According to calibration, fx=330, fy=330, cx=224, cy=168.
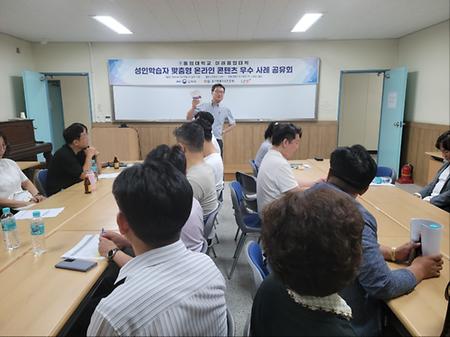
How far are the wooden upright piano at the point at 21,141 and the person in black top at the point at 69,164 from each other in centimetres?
216

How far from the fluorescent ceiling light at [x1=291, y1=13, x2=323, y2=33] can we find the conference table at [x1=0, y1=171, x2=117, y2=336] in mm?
3975

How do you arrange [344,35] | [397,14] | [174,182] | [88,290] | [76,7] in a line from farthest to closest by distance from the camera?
1. [344,35]
2. [397,14]
3. [76,7]
4. [88,290]
5. [174,182]

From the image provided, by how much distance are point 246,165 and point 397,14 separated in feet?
11.8

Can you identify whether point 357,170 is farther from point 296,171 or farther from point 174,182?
point 296,171

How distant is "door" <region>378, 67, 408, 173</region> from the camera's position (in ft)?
19.6

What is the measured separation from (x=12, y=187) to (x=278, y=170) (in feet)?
7.70

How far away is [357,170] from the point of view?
1.41m

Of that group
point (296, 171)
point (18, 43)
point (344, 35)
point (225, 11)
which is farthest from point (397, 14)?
point (18, 43)

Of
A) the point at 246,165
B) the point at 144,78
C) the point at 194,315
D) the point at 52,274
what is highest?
the point at 144,78

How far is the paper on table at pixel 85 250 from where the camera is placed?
5.26 feet

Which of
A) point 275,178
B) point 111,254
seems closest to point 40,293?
point 111,254

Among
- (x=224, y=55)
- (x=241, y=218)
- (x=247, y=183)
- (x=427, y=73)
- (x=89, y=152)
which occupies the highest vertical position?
→ (x=224, y=55)

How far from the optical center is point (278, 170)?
8.11 feet

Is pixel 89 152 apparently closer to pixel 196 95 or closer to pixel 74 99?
pixel 196 95
